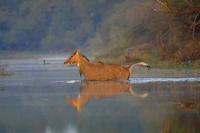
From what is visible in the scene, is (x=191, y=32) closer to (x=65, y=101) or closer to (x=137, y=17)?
(x=137, y=17)

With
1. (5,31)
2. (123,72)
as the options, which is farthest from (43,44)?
(123,72)

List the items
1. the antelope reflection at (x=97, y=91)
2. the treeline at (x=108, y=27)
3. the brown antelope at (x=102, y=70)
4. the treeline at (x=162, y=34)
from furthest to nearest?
the treeline at (x=108, y=27), the treeline at (x=162, y=34), the brown antelope at (x=102, y=70), the antelope reflection at (x=97, y=91)

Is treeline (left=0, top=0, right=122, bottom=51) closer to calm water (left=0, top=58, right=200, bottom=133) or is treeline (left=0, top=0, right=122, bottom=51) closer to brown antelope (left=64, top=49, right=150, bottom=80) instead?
brown antelope (left=64, top=49, right=150, bottom=80)

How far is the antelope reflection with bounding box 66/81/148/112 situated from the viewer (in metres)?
21.4

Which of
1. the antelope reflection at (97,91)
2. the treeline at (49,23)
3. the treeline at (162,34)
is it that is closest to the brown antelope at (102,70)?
the antelope reflection at (97,91)

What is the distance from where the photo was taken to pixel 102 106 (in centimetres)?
1977

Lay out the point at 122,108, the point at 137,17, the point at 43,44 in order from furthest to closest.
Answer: the point at 43,44, the point at 137,17, the point at 122,108

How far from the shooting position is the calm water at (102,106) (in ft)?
52.5

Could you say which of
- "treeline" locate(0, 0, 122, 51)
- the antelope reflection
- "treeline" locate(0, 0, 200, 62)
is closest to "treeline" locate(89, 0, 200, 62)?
"treeline" locate(0, 0, 200, 62)

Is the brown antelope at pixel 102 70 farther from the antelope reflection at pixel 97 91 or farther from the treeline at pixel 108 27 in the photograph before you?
the treeline at pixel 108 27

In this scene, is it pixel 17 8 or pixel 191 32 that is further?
pixel 17 8

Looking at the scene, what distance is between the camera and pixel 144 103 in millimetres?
20234

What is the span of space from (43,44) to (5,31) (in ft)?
12.8

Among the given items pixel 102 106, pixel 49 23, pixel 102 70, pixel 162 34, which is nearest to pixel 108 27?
pixel 49 23
